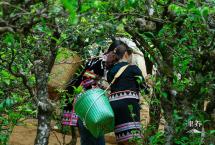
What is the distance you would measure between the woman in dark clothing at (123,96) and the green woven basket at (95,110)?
0.49 metres

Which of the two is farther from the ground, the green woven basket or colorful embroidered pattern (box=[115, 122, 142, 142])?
the green woven basket

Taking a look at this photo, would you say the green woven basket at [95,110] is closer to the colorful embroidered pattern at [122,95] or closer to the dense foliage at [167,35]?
the colorful embroidered pattern at [122,95]

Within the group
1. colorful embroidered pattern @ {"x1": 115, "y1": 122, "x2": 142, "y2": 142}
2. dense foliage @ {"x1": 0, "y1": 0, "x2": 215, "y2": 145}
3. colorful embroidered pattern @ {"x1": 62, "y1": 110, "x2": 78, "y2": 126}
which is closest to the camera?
dense foliage @ {"x1": 0, "y1": 0, "x2": 215, "y2": 145}

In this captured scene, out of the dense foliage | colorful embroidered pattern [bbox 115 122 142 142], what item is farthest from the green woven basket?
the dense foliage

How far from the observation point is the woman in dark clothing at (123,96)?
5977 mm

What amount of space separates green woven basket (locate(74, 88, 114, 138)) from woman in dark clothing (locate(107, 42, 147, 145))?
49cm

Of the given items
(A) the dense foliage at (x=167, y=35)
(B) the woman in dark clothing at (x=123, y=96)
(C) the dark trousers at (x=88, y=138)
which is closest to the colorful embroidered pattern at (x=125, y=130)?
(B) the woman in dark clothing at (x=123, y=96)

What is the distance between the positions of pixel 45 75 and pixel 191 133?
1.45m

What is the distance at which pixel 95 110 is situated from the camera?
5297 mm

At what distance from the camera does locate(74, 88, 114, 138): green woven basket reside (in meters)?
5.30

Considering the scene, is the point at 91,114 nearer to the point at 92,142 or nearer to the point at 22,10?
the point at 92,142

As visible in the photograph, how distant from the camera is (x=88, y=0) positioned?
329 centimetres

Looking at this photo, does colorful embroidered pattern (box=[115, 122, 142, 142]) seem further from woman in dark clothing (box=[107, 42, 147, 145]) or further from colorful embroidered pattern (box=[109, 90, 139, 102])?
colorful embroidered pattern (box=[109, 90, 139, 102])

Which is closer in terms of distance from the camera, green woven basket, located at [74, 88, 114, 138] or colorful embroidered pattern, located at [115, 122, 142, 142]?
green woven basket, located at [74, 88, 114, 138]
